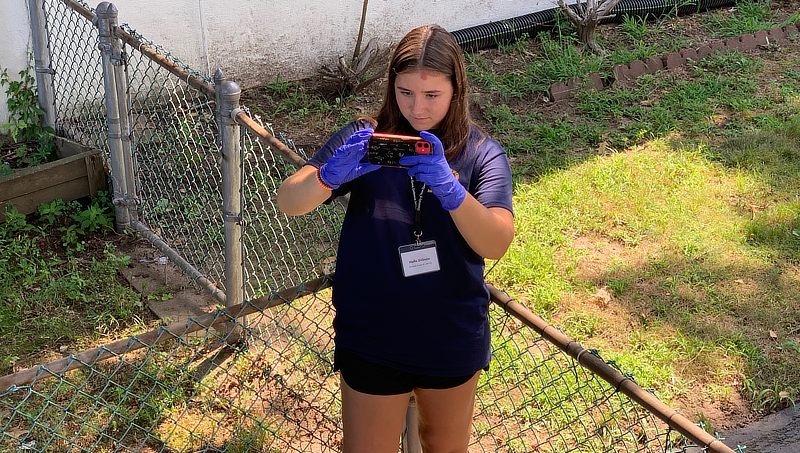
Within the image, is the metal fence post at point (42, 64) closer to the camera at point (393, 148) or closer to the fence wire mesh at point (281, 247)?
the fence wire mesh at point (281, 247)

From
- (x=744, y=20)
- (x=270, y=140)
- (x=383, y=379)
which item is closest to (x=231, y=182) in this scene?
(x=270, y=140)

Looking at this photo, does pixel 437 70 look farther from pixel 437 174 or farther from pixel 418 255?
pixel 418 255

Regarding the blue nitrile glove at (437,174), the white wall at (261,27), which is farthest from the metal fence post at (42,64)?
the blue nitrile glove at (437,174)

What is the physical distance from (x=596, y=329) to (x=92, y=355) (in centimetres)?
265

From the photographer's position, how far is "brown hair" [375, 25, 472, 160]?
2182 mm

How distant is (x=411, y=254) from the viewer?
7.06ft

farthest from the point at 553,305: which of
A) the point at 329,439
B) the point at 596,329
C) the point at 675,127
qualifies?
the point at 675,127

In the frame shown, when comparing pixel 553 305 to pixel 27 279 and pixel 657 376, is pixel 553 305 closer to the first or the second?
pixel 657 376

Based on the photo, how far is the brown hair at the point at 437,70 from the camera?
2.18 metres

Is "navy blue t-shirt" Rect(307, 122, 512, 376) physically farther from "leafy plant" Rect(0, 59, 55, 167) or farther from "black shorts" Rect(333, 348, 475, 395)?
"leafy plant" Rect(0, 59, 55, 167)

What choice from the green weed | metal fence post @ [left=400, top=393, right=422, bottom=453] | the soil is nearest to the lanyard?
metal fence post @ [left=400, top=393, right=422, bottom=453]

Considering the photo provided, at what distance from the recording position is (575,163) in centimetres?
564

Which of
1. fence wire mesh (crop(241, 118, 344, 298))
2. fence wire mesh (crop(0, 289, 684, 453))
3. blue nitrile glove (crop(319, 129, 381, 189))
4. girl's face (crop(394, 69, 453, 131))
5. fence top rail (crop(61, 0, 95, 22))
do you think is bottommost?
fence wire mesh (crop(0, 289, 684, 453))

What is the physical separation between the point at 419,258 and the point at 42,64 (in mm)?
Answer: 4020
